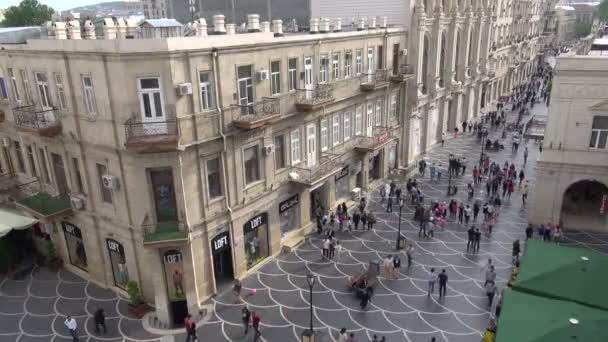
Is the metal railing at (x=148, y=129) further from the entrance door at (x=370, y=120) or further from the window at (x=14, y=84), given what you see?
the entrance door at (x=370, y=120)

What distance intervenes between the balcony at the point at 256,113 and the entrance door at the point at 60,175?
9.52m

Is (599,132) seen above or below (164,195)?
above

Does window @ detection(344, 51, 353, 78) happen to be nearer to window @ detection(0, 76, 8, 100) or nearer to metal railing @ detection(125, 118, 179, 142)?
metal railing @ detection(125, 118, 179, 142)

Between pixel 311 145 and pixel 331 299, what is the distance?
31.0 feet

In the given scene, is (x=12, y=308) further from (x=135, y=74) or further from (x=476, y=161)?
(x=476, y=161)

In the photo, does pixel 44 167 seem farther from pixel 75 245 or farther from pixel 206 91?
pixel 206 91

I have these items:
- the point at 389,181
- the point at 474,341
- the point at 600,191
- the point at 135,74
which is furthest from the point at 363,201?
the point at 135,74

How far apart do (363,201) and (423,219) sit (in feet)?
14.6

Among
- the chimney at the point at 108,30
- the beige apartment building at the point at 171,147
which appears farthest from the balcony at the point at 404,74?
the chimney at the point at 108,30

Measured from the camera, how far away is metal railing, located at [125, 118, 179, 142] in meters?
17.3

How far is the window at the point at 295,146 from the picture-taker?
82.3ft

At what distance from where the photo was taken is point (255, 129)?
21.8 meters

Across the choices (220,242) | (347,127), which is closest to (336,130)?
(347,127)

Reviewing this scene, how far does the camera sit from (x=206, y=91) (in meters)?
19.1
